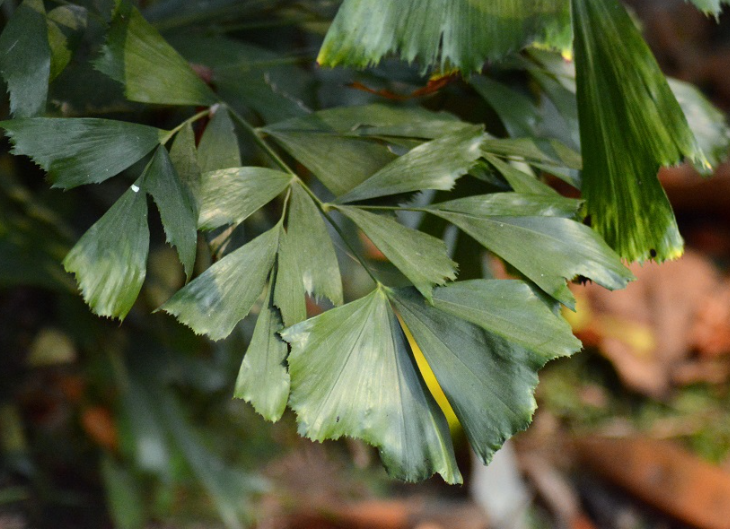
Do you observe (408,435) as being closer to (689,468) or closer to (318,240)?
(318,240)

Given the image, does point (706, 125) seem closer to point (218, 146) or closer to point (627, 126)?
point (627, 126)

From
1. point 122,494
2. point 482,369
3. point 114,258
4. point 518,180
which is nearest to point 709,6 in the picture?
point 518,180

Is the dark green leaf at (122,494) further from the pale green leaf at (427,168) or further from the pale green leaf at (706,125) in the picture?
the pale green leaf at (706,125)

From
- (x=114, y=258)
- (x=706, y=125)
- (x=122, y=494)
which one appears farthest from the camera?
(x=122, y=494)

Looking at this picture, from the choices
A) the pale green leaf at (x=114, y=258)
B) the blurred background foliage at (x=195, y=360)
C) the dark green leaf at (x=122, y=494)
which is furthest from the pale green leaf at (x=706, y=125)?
the dark green leaf at (x=122, y=494)

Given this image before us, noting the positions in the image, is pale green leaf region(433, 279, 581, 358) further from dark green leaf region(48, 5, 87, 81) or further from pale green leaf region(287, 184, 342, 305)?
dark green leaf region(48, 5, 87, 81)

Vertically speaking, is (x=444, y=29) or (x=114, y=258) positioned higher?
(x=444, y=29)

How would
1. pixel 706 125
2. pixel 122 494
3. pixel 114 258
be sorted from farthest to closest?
pixel 122 494 → pixel 706 125 → pixel 114 258

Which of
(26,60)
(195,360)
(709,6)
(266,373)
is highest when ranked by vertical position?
(709,6)
